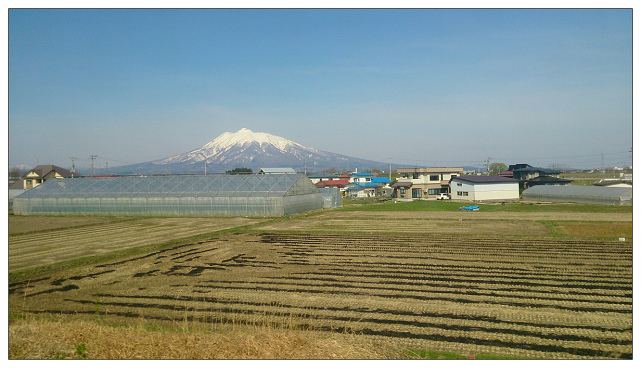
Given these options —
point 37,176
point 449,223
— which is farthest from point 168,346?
point 37,176

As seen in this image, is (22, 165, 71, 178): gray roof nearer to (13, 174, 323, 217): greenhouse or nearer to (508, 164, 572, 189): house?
(13, 174, 323, 217): greenhouse

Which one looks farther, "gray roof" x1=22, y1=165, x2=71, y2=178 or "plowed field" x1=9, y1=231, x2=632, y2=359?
"gray roof" x1=22, y1=165, x2=71, y2=178

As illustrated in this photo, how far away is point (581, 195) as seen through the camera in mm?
48031

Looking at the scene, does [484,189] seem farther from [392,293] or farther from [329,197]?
[392,293]

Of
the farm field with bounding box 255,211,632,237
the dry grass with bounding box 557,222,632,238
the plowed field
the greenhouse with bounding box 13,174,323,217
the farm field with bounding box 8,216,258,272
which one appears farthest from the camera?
the greenhouse with bounding box 13,174,323,217

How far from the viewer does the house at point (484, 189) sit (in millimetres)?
57312

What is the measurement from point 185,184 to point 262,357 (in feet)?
128

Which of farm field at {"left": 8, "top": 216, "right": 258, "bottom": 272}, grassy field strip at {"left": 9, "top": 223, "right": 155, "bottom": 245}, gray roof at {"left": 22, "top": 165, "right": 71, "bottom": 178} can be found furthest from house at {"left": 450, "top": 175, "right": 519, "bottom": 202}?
gray roof at {"left": 22, "top": 165, "right": 71, "bottom": 178}

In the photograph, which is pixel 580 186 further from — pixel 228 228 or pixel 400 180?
pixel 228 228

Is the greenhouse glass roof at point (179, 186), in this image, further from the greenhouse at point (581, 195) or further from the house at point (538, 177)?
the house at point (538, 177)

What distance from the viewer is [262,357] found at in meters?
7.46

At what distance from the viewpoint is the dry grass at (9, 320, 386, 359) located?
24.7ft

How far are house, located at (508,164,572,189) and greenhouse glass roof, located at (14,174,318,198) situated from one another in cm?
3719

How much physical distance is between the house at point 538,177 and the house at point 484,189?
14.9 ft
